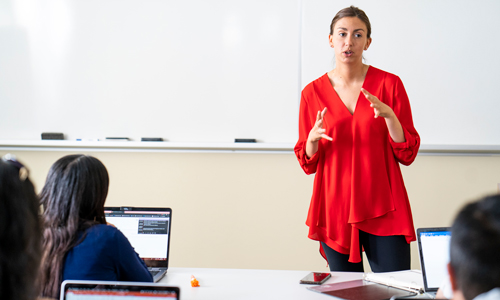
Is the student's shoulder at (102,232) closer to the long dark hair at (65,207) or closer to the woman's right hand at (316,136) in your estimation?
the long dark hair at (65,207)

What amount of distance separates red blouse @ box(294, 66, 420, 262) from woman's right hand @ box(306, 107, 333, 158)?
0.05m

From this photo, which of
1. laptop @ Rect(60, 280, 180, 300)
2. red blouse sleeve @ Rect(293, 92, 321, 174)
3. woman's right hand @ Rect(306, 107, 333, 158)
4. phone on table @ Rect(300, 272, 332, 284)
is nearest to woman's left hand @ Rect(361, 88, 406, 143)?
woman's right hand @ Rect(306, 107, 333, 158)

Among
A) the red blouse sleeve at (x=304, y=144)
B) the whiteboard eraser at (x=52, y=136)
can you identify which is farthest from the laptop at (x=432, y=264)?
the whiteboard eraser at (x=52, y=136)

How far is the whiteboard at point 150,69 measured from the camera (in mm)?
2967

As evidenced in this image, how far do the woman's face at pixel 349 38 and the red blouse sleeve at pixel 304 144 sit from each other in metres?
0.26

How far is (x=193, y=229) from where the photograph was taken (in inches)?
120

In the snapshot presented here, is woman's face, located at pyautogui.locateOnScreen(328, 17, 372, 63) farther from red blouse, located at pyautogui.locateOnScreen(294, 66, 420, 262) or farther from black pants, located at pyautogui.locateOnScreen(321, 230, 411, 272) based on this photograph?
black pants, located at pyautogui.locateOnScreen(321, 230, 411, 272)

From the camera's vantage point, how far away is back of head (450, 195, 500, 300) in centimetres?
65

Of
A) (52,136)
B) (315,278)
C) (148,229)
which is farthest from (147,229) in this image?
(52,136)

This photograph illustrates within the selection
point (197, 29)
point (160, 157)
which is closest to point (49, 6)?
point (197, 29)

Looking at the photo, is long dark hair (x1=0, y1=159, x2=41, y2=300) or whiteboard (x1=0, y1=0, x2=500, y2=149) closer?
long dark hair (x1=0, y1=159, x2=41, y2=300)

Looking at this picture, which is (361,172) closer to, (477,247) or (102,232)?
(102,232)

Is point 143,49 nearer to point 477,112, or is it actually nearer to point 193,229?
point 193,229

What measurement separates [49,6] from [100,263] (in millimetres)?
2476
